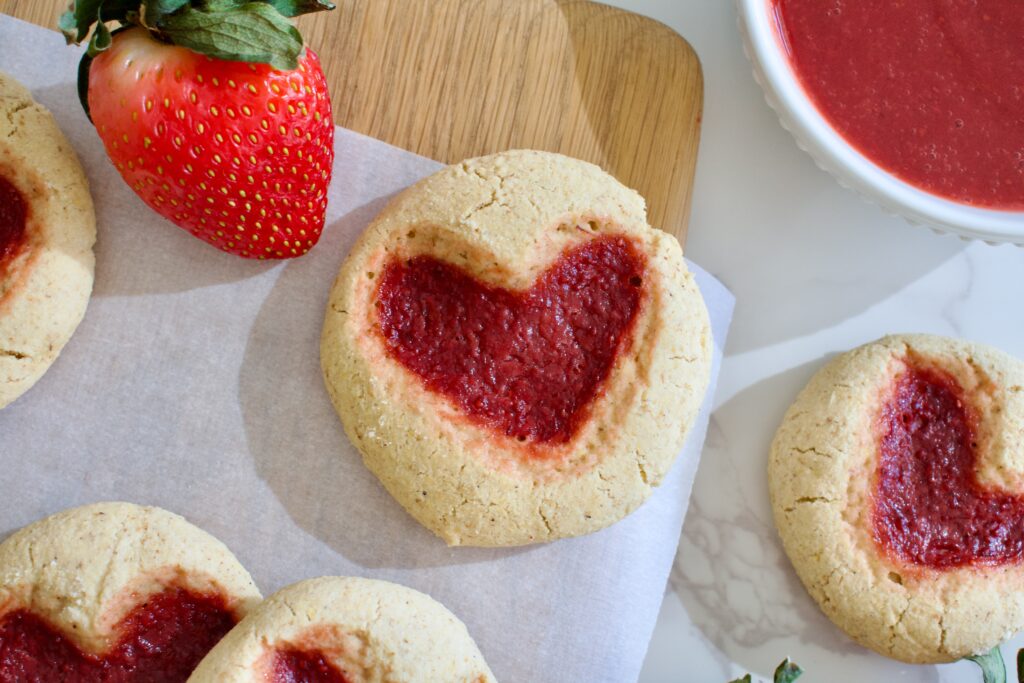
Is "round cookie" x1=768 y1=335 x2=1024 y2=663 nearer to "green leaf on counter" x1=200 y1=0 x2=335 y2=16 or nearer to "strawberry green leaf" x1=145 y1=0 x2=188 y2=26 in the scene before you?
"green leaf on counter" x1=200 y1=0 x2=335 y2=16

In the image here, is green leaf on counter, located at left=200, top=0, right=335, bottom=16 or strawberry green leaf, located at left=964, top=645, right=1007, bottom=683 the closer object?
green leaf on counter, located at left=200, top=0, right=335, bottom=16

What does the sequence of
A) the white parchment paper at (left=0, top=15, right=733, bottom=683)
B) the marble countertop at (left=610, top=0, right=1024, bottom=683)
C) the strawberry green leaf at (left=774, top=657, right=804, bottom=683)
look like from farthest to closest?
the marble countertop at (left=610, top=0, right=1024, bottom=683), the white parchment paper at (left=0, top=15, right=733, bottom=683), the strawberry green leaf at (left=774, top=657, right=804, bottom=683)

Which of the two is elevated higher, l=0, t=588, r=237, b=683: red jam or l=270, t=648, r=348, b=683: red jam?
l=270, t=648, r=348, b=683: red jam

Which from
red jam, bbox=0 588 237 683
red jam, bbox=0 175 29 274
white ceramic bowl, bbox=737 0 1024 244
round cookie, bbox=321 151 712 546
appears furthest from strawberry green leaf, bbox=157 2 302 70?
red jam, bbox=0 588 237 683

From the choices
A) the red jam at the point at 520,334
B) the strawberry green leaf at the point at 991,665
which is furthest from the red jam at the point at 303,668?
the strawberry green leaf at the point at 991,665

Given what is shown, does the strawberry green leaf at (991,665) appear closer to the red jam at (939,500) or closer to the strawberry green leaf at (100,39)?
the red jam at (939,500)

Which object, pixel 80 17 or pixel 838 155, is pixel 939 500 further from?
pixel 80 17

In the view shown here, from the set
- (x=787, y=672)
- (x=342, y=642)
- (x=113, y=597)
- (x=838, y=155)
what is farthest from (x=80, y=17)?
(x=787, y=672)
